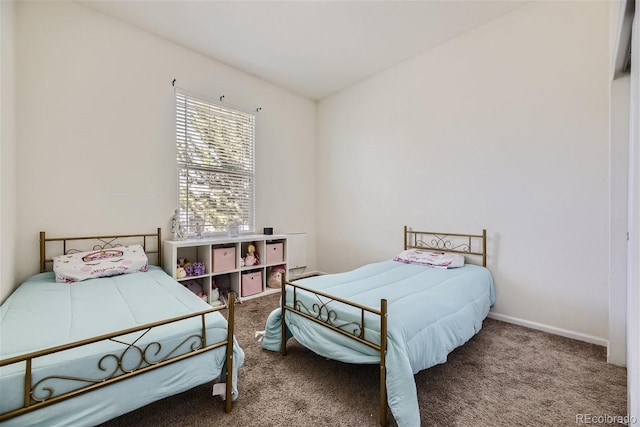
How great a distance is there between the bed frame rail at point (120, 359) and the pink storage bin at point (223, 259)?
1.69 metres

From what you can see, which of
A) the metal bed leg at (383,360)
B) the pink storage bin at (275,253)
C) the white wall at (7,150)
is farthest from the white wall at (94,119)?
the metal bed leg at (383,360)

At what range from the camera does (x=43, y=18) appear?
2377mm

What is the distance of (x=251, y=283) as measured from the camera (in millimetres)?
3449

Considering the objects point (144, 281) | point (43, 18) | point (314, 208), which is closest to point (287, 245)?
point (314, 208)

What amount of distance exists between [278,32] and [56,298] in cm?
304

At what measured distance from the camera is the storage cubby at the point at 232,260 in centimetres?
294

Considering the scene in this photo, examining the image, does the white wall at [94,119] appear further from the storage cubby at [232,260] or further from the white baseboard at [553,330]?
the white baseboard at [553,330]

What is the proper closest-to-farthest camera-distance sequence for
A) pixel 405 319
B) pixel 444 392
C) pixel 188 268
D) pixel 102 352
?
pixel 102 352, pixel 405 319, pixel 444 392, pixel 188 268

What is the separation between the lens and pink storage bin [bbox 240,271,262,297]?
11.1 ft

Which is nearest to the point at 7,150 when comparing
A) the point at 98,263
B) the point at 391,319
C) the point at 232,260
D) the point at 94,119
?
the point at 94,119

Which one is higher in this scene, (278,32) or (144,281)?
(278,32)

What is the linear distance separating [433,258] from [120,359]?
2648 millimetres

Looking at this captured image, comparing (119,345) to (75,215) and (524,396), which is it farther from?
(524,396)

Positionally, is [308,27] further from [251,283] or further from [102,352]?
[102,352]
